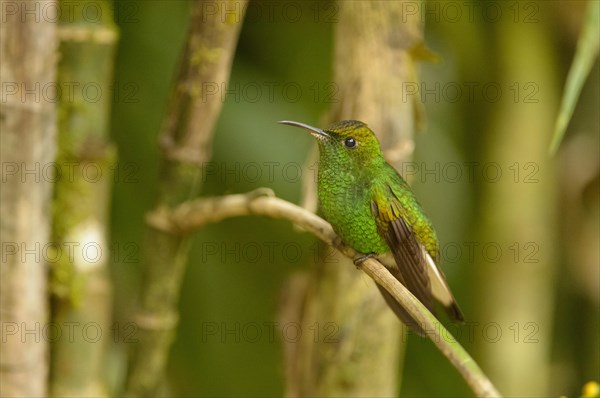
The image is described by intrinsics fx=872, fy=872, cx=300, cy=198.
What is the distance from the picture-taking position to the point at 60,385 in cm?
167

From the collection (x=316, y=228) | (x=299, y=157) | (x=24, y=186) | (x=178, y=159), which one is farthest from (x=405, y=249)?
(x=299, y=157)

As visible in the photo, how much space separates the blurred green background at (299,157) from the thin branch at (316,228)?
0.66 m

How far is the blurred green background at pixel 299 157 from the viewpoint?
2.16m

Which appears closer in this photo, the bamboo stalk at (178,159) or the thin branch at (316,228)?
the thin branch at (316,228)

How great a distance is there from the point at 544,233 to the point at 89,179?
1105 millimetres

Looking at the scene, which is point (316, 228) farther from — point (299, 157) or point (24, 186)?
point (299, 157)

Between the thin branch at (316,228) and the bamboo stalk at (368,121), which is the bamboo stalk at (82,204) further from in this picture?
the bamboo stalk at (368,121)

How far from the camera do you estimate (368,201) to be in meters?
1.49

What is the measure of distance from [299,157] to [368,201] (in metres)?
0.83

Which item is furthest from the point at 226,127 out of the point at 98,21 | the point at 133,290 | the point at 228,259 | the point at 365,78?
the point at 365,78

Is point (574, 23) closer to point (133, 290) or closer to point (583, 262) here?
point (583, 262)

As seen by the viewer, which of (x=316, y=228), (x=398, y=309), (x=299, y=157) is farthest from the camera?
(x=299, y=157)

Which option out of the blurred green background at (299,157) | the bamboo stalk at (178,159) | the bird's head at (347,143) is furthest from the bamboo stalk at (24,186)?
→ the blurred green background at (299,157)

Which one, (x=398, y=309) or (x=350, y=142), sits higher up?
(x=350, y=142)
